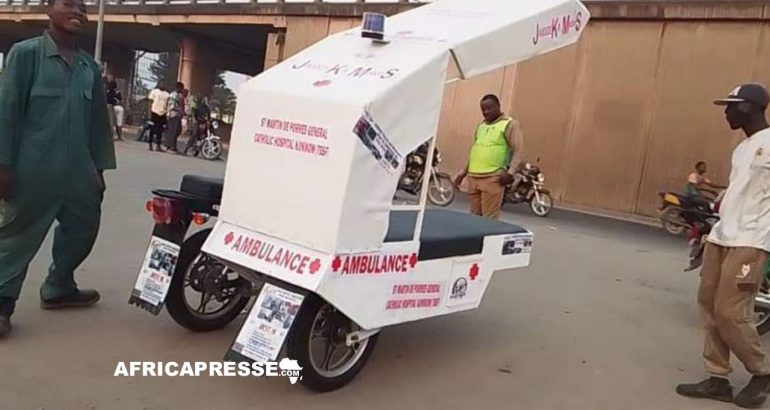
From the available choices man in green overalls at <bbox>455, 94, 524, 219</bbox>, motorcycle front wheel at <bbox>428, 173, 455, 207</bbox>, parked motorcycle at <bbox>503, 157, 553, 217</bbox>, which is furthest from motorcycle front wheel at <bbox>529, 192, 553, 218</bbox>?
man in green overalls at <bbox>455, 94, 524, 219</bbox>

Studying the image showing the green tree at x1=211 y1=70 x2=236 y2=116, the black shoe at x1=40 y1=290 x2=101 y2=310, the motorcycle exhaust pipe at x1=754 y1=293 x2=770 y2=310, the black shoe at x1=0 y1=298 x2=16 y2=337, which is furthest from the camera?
the green tree at x1=211 y1=70 x2=236 y2=116

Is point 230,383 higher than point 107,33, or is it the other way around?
point 107,33

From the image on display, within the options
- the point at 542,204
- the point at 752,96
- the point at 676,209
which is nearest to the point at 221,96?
the point at 542,204

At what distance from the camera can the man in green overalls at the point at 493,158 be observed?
7.07 meters

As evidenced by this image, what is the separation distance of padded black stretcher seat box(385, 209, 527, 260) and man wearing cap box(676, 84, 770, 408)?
1.29 m

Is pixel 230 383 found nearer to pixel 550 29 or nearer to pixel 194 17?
pixel 550 29

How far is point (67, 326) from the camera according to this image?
4715 millimetres

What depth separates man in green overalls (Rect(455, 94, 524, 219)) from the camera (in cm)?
707

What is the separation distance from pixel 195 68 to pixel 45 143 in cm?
2658

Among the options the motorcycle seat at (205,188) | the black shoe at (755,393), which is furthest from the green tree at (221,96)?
the black shoe at (755,393)

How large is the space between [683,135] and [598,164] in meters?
1.86

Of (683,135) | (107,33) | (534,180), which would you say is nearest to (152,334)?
(534,180)

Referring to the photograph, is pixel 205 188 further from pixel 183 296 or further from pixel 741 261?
pixel 741 261

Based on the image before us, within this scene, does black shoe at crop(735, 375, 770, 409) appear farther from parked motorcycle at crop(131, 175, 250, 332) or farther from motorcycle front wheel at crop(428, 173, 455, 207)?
motorcycle front wheel at crop(428, 173, 455, 207)
